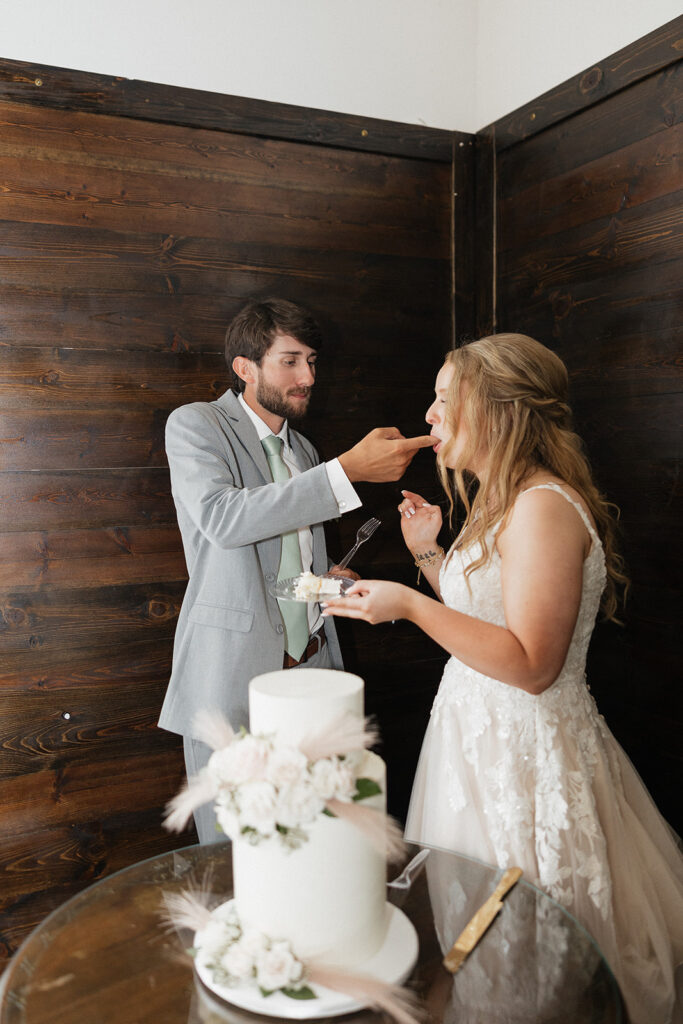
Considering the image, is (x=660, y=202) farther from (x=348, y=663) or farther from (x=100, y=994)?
(x=100, y=994)

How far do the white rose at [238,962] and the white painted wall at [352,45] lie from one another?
234 cm

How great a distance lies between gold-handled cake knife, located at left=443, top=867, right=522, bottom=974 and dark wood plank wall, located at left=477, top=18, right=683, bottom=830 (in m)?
1.12

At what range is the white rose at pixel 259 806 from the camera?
96 centimetres

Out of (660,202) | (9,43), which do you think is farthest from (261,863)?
(9,43)

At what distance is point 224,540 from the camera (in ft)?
6.70

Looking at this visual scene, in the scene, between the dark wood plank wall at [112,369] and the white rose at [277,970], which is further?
the dark wood plank wall at [112,369]

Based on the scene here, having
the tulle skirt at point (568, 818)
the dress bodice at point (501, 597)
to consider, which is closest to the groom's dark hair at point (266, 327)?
the dress bodice at point (501, 597)

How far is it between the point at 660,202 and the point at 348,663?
168 cm

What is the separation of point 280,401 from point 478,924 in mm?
1502

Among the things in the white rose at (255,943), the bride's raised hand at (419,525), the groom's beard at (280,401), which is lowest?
the white rose at (255,943)

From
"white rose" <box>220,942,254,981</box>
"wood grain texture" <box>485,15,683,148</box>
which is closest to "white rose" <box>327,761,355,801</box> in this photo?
"white rose" <box>220,942,254,981</box>

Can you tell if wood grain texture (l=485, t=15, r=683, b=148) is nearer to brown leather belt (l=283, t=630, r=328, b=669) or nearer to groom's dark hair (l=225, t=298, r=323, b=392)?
groom's dark hair (l=225, t=298, r=323, b=392)

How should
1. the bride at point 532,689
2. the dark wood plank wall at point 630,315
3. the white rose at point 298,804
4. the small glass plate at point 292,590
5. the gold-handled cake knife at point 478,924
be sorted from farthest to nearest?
1. the dark wood plank wall at point 630,315
2. the small glass plate at point 292,590
3. the bride at point 532,689
4. the gold-handled cake knife at point 478,924
5. the white rose at point 298,804

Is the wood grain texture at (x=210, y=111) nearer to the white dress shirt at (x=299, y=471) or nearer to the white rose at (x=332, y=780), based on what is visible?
the white dress shirt at (x=299, y=471)
